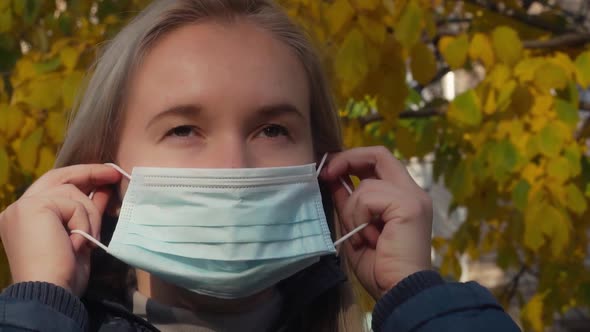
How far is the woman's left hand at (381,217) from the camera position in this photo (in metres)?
2.14

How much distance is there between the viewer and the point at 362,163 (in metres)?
2.34


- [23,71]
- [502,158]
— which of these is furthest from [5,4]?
[502,158]

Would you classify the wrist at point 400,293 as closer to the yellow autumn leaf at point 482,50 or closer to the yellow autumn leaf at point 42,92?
the yellow autumn leaf at point 42,92

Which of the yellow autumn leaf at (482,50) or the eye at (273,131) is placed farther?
the yellow autumn leaf at (482,50)

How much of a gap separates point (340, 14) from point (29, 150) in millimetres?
1130

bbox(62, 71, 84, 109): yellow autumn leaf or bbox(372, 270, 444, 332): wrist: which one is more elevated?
bbox(62, 71, 84, 109): yellow autumn leaf

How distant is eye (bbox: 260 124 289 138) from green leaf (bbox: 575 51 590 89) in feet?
5.45

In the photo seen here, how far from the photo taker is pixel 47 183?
212 cm

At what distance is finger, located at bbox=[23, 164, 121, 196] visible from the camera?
7.00ft

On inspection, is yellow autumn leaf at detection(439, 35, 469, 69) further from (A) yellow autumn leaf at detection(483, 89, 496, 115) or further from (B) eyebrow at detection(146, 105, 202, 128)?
(B) eyebrow at detection(146, 105, 202, 128)

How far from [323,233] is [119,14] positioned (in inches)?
65.1

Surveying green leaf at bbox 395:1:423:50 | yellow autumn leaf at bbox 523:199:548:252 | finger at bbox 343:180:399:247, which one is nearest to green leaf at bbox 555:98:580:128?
yellow autumn leaf at bbox 523:199:548:252

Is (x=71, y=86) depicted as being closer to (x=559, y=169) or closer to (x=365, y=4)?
(x=365, y=4)

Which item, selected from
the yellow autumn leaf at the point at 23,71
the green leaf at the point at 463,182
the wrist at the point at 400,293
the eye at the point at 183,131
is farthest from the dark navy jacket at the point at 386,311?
the green leaf at the point at 463,182
